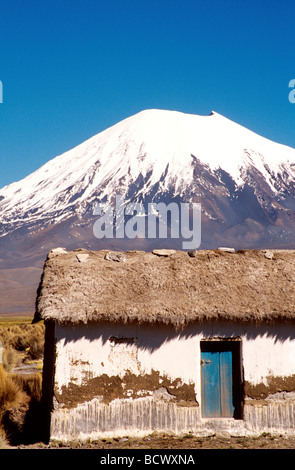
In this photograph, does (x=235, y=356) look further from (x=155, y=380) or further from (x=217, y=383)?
(x=155, y=380)

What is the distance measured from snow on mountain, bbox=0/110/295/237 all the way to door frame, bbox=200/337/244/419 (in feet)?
486

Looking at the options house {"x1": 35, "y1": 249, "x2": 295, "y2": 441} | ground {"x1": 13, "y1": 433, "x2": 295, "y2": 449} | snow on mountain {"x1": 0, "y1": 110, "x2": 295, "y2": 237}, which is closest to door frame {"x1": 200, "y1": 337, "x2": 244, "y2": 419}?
house {"x1": 35, "y1": 249, "x2": 295, "y2": 441}

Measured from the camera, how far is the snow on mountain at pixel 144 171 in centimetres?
16588

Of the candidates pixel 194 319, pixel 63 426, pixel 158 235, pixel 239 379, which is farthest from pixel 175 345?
pixel 158 235

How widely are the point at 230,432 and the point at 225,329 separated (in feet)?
5.67

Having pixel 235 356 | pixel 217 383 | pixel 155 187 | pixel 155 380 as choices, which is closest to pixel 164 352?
pixel 155 380

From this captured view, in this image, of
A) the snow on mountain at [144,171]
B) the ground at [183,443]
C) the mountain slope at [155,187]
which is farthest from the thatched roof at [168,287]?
the snow on mountain at [144,171]

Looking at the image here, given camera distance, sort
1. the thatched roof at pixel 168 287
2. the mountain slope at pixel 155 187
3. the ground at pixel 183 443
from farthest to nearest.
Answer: the mountain slope at pixel 155 187 < the thatched roof at pixel 168 287 < the ground at pixel 183 443

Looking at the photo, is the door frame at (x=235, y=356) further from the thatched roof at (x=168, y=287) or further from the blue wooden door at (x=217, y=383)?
the thatched roof at (x=168, y=287)

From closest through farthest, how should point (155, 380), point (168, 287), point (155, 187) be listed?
1. point (155, 380)
2. point (168, 287)
3. point (155, 187)

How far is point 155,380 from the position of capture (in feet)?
33.5

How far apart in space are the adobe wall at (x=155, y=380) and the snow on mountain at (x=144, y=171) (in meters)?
148

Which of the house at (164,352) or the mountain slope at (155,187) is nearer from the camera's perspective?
the house at (164,352)

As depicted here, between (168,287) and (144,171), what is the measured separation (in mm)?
166445
